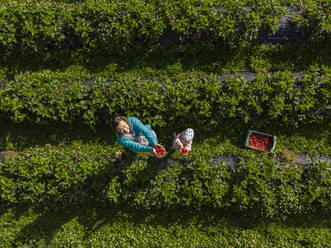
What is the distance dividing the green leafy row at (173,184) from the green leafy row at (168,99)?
1.50 m

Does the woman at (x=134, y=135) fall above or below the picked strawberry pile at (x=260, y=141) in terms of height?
above

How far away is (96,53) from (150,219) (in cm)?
623

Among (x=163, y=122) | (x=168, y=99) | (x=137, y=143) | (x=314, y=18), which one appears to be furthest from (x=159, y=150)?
(x=314, y=18)

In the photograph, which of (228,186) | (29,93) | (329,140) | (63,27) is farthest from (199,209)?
(63,27)

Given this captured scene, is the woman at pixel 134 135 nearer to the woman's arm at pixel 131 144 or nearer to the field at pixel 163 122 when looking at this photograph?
the woman's arm at pixel 131 144

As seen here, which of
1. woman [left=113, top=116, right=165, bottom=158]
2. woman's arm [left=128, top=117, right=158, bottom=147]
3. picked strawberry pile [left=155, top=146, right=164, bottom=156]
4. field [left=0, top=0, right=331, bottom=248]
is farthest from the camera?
field [left=0, top=0, right=331, bottom=248]

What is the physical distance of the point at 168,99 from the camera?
788 centimetres

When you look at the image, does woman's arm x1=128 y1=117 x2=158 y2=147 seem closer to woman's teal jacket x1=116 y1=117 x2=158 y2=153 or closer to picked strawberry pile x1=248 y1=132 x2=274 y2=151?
woman's teal jacket x1=116 y1=117 x2=158 y2=153

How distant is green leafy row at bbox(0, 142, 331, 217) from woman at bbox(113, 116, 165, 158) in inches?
55.1

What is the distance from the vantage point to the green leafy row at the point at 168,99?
7.73 meters

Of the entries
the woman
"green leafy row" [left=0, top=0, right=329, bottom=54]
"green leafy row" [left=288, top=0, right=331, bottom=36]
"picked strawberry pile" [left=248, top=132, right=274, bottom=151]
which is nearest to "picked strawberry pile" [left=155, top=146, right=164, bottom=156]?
the woman

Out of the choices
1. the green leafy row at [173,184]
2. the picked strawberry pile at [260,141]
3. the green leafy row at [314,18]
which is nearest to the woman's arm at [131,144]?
the green leafy row at [173,184]

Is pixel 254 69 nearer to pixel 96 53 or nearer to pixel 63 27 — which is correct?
pixel 96 53

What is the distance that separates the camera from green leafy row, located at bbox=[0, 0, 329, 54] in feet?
26.1
